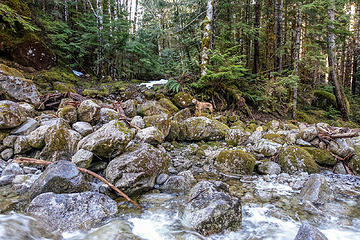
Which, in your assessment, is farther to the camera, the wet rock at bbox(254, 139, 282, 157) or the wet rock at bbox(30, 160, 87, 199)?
the wet rock at bbox(254, 139, 282, 157)

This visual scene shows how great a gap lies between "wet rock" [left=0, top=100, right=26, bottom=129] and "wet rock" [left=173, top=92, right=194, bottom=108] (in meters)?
5.74

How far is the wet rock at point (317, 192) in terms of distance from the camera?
3309mm

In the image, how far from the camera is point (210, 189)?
2.92 metres

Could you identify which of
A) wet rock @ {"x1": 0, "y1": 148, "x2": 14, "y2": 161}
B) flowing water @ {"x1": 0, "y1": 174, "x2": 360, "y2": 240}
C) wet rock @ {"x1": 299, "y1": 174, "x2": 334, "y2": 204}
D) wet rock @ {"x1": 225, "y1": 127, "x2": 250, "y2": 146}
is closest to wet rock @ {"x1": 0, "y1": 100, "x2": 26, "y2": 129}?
wet rock @ {"x1": 0, "y1": 148, "x2": 14, "y2": 161}

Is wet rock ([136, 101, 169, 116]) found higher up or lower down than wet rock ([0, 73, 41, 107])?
lower down

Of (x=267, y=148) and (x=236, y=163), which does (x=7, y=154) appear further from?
(x=267, y=148)

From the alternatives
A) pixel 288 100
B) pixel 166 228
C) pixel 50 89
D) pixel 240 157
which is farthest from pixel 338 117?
pixel 50 89

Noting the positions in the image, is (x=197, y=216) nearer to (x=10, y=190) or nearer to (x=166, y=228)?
(x=166, y=228)

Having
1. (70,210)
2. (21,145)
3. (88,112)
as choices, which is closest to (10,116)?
(21,145)

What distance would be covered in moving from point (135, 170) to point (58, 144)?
6.37 feet

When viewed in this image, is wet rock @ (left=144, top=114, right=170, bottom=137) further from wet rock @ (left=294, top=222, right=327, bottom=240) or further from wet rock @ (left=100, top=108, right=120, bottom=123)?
wet rock @ (left=294, top=222, right=327, bottom=240)

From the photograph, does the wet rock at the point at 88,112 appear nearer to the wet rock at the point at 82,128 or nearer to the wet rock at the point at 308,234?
the wet rock at the point at 82,128

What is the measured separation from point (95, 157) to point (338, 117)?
13.8 m

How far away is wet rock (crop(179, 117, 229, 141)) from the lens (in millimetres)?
6535
